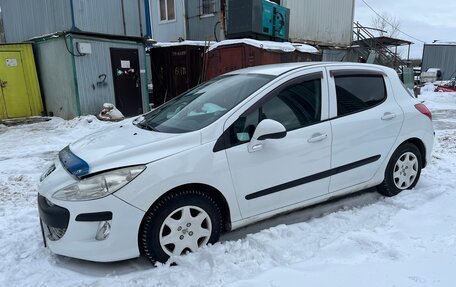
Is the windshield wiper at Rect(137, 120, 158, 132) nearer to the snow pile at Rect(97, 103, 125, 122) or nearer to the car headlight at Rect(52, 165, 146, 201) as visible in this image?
the car headlight at Rect(52, 165, 146, 201)

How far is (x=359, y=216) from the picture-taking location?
356 cm

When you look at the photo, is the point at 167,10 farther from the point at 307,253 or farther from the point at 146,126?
the point at 307,253

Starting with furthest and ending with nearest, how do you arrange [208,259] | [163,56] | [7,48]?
[163,56] → [7,48] → [208,259]

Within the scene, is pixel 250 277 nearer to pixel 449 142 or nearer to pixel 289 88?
pixel 289 88

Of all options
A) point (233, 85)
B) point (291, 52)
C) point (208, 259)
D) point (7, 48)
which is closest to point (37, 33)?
point (7, 48)

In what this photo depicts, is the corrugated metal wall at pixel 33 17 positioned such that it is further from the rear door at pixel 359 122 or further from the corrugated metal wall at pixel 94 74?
the rear door at pixel 359 122

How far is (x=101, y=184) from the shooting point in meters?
2.59

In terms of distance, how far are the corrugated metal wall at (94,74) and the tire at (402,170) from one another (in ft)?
26.8

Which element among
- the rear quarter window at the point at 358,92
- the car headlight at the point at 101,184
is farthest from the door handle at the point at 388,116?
the car headlight at the point at 101,184

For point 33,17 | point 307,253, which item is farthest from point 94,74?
point 307,253

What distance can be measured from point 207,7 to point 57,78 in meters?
8.35

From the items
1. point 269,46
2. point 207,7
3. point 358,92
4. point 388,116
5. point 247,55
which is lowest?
point 388,116

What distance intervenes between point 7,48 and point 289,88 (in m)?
9.76

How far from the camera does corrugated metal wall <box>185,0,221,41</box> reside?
1583 cm
